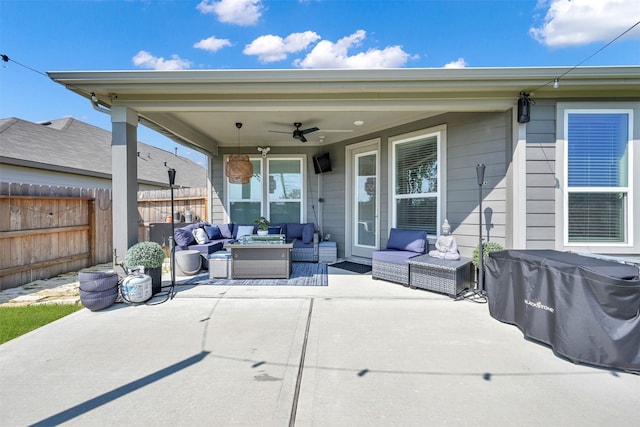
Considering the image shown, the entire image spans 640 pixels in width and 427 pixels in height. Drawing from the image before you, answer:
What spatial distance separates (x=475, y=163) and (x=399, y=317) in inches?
110

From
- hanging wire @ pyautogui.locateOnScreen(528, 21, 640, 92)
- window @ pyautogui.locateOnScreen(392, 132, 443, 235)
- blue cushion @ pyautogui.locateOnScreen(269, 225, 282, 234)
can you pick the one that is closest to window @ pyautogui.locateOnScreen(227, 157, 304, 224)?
blue cushion @ pyautogui.locateOnScreen(269, 225, 282, 234)

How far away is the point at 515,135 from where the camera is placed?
12.8 feet

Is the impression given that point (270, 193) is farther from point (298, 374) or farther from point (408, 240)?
point (298, 374)

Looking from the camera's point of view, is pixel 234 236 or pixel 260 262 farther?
pixel 234 236

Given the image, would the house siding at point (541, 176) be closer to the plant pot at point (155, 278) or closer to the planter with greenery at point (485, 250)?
Answer: the planter with greenery at point (485, 250)

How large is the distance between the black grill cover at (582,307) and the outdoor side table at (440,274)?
44.2 inches

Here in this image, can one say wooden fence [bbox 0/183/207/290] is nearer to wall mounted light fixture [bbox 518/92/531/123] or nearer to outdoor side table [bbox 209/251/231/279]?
outdoor side table [bbox 209/251/231/279]

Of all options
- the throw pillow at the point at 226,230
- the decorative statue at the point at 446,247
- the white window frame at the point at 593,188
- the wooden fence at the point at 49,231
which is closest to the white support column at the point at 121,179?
the wooden fence at the point at 49,231

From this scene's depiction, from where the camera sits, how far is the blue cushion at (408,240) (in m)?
4.69

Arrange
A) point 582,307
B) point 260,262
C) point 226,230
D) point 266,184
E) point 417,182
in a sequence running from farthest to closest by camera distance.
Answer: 1. point 266,184
2. point 226,230
3. point 417,182
4. point 260,262
5. point 582,307

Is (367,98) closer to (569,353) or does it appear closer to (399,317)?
(399,317)

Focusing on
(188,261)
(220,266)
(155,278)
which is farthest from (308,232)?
(155,278)

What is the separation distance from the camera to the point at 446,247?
14.0 feet

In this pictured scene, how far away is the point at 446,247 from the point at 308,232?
3194 mm
